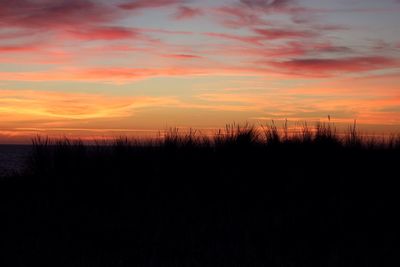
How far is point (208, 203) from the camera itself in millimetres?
12289

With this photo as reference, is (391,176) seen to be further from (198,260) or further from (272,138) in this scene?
(198,260)

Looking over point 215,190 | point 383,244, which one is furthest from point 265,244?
point 215,190

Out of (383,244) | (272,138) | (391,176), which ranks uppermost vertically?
A: (272,138)

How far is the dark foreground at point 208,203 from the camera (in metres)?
9.36

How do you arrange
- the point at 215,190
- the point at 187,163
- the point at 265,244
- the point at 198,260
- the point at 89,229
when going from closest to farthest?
the point at 198,260 < the point at 265,244 < the point at 89,229 < the point at 215,190 < the point at 187,163

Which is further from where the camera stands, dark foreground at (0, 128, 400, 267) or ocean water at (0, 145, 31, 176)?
ocean water at (0, 145, 31, 176)

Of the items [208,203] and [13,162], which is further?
[13,162]

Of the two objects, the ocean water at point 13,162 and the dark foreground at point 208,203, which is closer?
the dark foreground at point 208,203

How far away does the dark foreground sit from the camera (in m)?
9.36

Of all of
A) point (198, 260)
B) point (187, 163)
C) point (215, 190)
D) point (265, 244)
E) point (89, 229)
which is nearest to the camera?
point (198, 260)

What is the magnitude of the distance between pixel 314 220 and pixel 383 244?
5.10 ft

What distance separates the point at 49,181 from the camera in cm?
1368

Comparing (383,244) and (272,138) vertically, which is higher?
(272,138)

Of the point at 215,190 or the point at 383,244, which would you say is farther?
the point at 215,190
